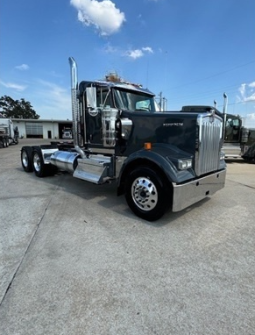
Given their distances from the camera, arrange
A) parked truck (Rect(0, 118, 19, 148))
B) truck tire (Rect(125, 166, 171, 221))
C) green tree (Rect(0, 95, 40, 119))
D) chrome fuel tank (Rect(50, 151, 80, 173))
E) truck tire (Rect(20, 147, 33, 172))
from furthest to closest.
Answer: green tree (Rect(0, 95, 40, 119)), parked truck (Rect(0, 118, 19, 148)), truck tire (Rect(20, 147, 33, 172)), chrome fuel tank (Rect(50, 151, 80, 173)), truck tire (Rect(125, 166, 171, 221))

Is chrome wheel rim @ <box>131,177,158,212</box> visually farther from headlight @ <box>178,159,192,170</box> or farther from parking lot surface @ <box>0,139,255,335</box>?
headlight @ <box>178,159,192,170</box>

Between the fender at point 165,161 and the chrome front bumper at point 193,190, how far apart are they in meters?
0.11

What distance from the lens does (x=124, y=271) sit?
238 cm

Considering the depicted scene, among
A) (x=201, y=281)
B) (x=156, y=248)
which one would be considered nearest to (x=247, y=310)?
(x=201, y=281)

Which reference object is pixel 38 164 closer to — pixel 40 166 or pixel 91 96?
pixel 40 166

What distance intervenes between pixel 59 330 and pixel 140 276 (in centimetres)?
91

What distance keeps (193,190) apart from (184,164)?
0.46 metres

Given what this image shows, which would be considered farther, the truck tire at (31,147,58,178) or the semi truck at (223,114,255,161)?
the semi truck at (223,114,255,161)

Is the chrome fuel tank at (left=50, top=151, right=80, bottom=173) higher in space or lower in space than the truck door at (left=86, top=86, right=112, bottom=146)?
lower

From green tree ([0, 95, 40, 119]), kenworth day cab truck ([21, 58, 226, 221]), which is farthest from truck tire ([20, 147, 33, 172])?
green tree ([0, 95, 40, 119])

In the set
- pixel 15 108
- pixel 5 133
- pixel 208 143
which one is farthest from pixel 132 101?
pixel 15 108

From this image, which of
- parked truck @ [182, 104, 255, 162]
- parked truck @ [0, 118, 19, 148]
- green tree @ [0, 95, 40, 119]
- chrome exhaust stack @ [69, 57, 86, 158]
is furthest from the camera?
green tree @ [0, 95, 40, 119]

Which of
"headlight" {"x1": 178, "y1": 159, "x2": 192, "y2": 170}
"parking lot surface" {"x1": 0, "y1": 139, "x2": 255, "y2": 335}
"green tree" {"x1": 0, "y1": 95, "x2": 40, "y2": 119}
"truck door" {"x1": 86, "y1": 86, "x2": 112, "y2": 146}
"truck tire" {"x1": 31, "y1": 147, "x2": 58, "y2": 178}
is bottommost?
"parking lot surface" {"x1": 0, "y1": 139, "x2": 255, "y2": 335}

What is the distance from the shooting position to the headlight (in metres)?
3.39
